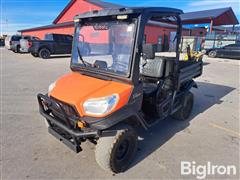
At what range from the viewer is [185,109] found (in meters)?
4.37

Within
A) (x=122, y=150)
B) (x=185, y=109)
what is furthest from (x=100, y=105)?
(x=185, y=109)

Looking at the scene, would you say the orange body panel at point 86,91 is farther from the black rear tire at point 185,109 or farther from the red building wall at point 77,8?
the red building wall at point 77,8

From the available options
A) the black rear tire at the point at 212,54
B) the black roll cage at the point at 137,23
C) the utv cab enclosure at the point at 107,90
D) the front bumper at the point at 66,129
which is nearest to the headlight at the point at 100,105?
the utv cab enclosure at the point at 107,90

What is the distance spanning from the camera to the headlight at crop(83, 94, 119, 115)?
2350 mm

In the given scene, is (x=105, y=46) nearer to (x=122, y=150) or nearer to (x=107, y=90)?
(x=107, y=90)

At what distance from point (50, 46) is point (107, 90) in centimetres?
1393

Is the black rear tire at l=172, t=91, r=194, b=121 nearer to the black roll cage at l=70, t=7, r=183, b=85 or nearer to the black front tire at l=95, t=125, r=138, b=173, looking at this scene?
the black front tire at l=95, t=125, r=138, b=173

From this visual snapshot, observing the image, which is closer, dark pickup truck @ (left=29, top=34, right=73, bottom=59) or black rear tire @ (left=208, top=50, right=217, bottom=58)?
dark pickup truck @ (left=29, top=34, right=73, bottom=59)

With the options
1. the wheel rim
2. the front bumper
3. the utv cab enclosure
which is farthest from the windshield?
the wheel rim

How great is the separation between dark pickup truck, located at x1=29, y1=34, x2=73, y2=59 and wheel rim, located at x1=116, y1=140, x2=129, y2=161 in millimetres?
13809

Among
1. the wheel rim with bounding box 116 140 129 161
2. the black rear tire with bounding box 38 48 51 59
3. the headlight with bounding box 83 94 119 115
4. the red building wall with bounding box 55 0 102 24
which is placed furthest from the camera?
the red building wall with bounding box 55 0 102 24

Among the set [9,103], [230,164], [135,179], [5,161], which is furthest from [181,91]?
[9,103]

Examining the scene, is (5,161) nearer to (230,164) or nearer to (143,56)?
→ (143,56)

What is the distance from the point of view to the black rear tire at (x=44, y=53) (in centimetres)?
1468
